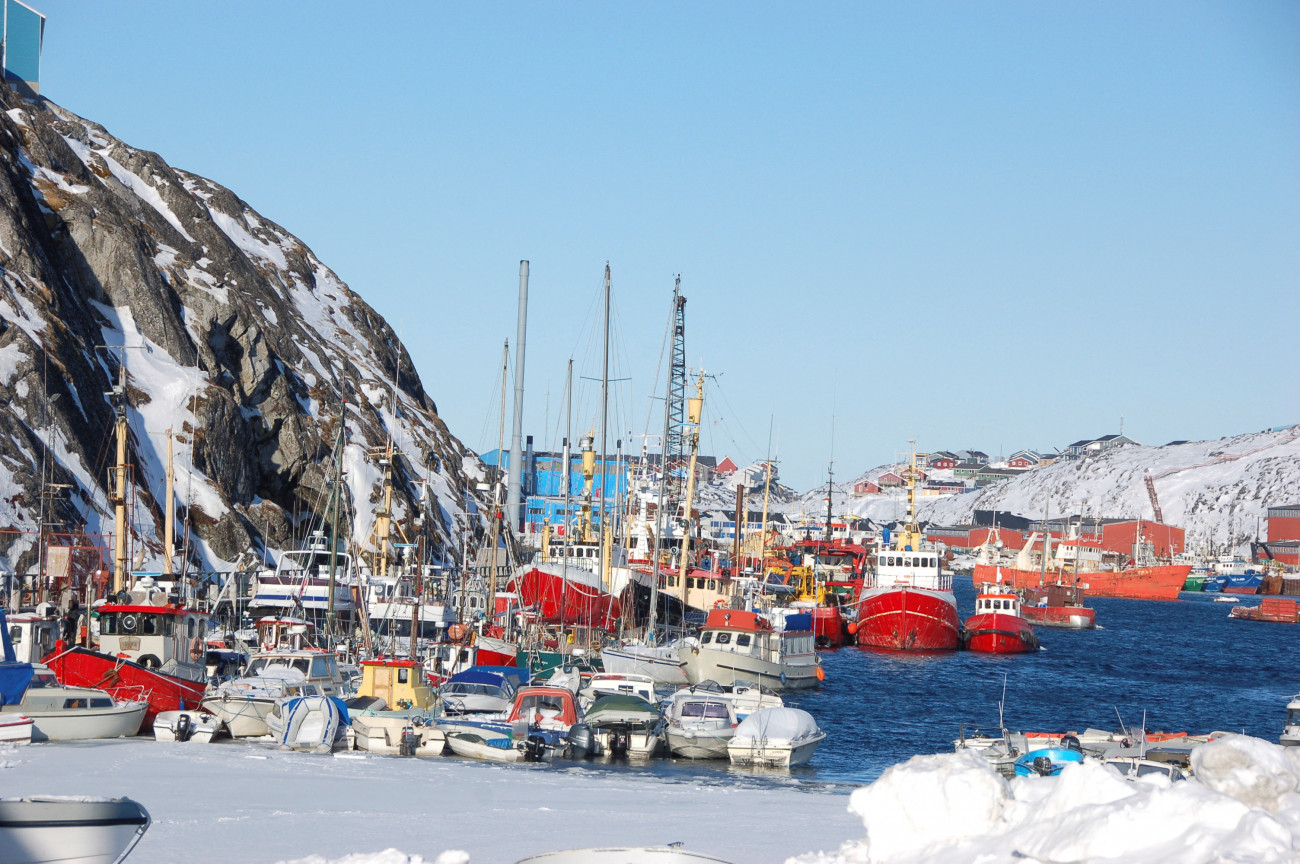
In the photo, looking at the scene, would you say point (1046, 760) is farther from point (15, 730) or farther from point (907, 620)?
point (907, 620)

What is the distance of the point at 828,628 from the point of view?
78188 mm

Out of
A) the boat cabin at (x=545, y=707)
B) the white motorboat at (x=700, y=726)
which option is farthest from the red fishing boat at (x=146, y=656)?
the white motorboat at (x=700, y=726)

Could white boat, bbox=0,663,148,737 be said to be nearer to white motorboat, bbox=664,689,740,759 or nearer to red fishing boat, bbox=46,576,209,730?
red fishing boat, bbox=46,576,209,730

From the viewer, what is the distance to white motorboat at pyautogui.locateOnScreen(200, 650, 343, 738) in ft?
100

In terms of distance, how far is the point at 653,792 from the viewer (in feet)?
76.1

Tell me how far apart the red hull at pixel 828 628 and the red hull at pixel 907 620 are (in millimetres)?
2869

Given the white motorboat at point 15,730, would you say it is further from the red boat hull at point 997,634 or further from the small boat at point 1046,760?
the red boat hull at point 997,634

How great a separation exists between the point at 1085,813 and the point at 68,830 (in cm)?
936

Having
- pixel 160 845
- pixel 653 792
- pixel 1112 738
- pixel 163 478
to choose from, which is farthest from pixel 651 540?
pixel 160 845

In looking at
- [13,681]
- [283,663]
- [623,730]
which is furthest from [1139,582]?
[13,681]

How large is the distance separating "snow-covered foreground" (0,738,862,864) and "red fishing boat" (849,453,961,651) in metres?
48.2

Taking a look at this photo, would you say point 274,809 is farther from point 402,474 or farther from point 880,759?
point 402,474

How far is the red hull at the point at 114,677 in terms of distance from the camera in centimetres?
3127

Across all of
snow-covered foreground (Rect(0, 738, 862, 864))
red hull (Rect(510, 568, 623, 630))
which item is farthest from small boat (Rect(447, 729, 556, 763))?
red hull (Rect(510, 568, 623, 630))
